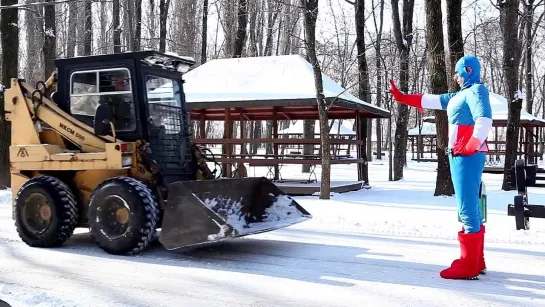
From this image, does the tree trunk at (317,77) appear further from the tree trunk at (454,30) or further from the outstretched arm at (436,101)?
the outstretched arm at (436,101)

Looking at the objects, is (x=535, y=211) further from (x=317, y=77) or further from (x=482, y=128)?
(x=317, y=77)

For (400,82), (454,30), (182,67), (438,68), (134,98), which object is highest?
(454,30)

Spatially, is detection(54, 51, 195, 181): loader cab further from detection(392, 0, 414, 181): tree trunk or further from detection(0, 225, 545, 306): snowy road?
detection(392, 0, 414, 181): tree trunk

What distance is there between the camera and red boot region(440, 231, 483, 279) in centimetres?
572

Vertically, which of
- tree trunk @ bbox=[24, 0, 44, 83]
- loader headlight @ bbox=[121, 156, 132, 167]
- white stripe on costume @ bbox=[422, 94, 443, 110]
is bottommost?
loader headlight @ bbox=[121, 156, 132, 167]

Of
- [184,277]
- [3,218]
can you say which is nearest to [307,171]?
[3,218]

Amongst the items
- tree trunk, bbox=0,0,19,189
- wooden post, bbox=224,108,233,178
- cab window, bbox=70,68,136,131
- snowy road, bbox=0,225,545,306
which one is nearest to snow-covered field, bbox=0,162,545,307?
snowy road, bbox=0,225,545,306

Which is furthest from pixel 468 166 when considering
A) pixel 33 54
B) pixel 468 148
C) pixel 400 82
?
pixel 33 54

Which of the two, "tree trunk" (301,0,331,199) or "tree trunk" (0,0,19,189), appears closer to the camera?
"tree trunk" (301,0,331,199)

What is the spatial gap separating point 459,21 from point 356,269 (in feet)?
31.1

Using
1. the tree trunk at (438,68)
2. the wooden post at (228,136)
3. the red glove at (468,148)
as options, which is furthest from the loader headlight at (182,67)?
the wooden post at (228,136)

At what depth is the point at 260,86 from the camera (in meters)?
16.1

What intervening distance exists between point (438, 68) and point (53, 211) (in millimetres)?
9581

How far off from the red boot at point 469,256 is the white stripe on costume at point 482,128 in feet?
3.12
